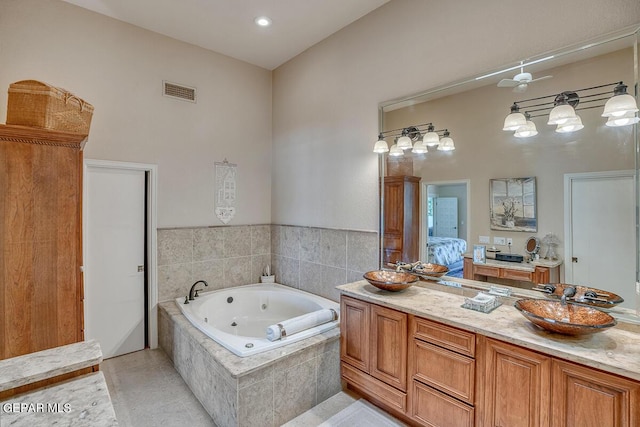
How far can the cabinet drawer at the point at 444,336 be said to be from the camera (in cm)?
178

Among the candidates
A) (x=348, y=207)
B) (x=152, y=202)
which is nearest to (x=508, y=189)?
(x=348, y=207)

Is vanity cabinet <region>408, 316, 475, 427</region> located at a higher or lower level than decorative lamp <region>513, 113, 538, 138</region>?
lower

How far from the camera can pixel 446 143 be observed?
8.43 feet

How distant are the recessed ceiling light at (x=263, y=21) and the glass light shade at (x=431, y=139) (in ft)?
6.79

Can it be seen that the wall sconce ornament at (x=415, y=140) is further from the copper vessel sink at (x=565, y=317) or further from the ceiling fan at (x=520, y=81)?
the copper vessel sink at (x=565, y=317)

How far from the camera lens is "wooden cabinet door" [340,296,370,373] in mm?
2355

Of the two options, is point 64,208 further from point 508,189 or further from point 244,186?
point 508,189

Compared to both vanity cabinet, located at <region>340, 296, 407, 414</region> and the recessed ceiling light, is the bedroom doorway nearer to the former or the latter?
vanity cabinet, located at <region>340, 296, 407, 414</region>

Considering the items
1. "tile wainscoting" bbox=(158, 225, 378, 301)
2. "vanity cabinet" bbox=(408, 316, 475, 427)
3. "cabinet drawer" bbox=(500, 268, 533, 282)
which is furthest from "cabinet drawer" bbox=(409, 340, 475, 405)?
"tile wainscoting" bbox=(158, 225, 378, 301)

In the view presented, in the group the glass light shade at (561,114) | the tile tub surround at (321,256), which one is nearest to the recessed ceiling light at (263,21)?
the tile tub surround at (321,256)

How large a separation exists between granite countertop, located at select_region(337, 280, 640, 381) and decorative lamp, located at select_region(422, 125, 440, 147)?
123cm

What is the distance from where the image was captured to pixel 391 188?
2.94 metres

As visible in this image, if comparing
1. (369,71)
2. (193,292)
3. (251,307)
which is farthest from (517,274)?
(193,292)

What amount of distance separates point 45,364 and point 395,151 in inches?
108
